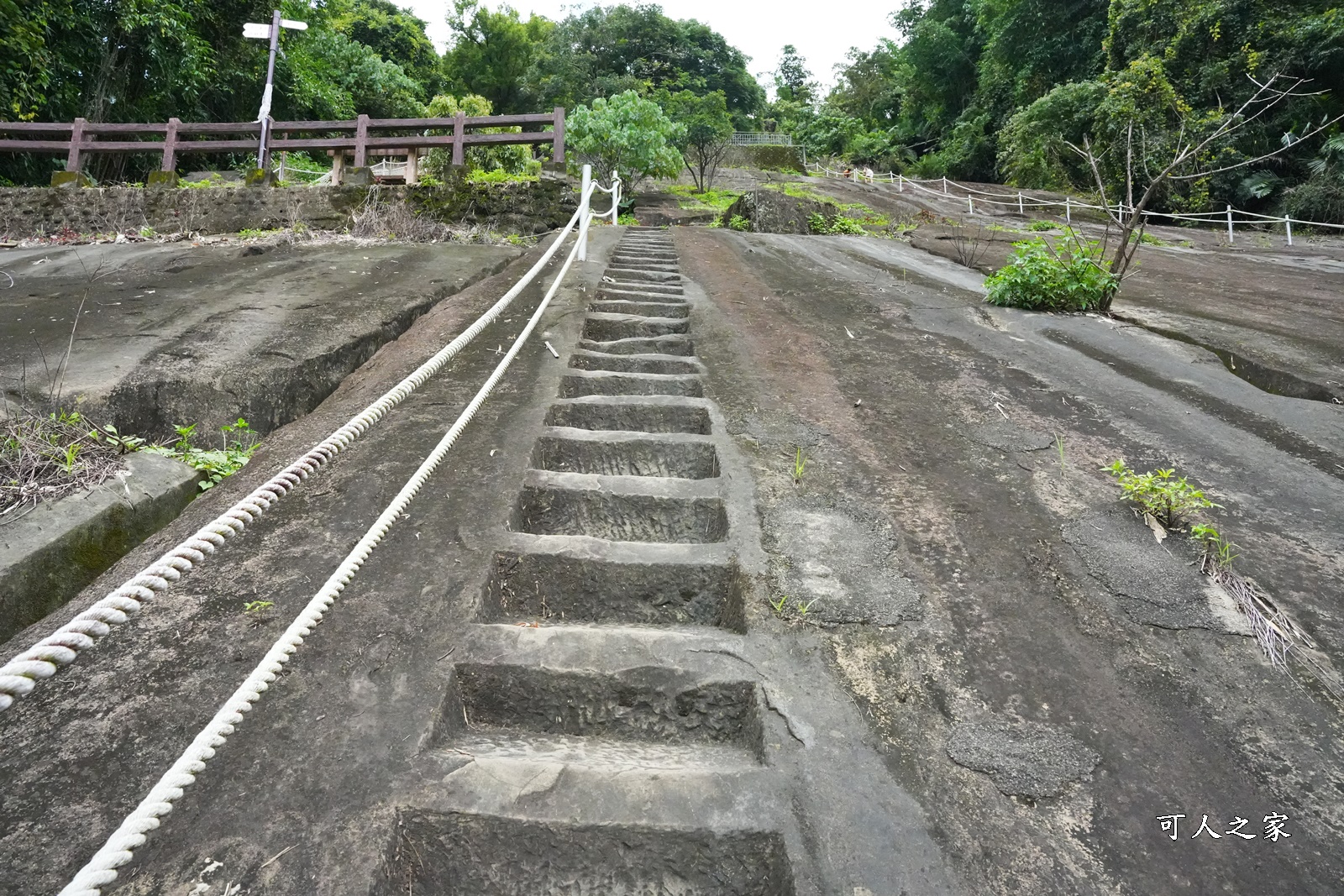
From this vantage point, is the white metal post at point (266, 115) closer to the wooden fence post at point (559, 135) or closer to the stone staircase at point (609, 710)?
the wooden fence post at point (559, 135)

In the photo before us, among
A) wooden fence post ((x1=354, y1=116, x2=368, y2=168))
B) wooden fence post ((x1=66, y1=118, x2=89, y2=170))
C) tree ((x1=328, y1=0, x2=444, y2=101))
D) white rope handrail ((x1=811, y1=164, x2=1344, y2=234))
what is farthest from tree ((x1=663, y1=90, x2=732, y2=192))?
wooden fence post ((x1=66, y1=118, x2=89, y2=170))

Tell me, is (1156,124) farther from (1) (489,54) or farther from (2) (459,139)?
(1) (489,54)

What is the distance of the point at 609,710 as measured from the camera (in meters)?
2.04

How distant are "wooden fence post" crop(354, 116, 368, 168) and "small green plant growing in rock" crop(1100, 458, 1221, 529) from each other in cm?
1021

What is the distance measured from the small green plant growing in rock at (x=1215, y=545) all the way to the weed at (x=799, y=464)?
1.45m

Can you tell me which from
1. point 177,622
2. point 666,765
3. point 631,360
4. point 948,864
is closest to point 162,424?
point 177,622

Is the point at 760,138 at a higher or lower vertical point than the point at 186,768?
higher

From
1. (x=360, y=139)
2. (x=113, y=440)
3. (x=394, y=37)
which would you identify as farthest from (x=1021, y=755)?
(x=394, y=37)

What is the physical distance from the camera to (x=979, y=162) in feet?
100

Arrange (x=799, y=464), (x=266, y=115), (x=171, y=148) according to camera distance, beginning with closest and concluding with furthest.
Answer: (x=799, y=464) < (x=171, y=148) < (x=266, y=115)

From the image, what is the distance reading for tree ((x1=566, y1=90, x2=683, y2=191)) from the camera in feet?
61.1

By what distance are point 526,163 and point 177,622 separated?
61.2 feet

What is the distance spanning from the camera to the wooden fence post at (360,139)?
9.77m

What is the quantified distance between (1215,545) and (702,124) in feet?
89.3
